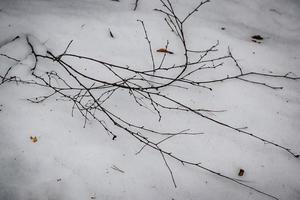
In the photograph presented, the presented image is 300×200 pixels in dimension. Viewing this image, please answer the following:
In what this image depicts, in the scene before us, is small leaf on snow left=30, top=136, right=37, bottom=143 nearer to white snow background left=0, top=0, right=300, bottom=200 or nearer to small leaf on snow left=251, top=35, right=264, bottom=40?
white snow background left=0, top=0, right=300, bottom=200

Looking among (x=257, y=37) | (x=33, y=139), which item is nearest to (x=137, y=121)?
(x=33, y=139)

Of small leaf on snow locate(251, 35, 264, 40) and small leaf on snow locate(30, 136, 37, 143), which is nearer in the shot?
small leaf on snow locate(30, 136, 37, 143)

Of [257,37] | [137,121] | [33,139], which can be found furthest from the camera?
[257,37]

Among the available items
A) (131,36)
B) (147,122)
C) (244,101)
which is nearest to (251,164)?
(244,101)

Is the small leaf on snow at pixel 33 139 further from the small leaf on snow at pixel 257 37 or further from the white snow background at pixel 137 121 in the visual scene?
the small leaf on snow at pixel 257 37

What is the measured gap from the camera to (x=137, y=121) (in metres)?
1.74

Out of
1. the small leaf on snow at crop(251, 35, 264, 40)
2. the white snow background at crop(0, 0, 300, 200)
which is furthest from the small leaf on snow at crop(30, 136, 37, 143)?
the small leaf on snow at crop(251, 35, 264, 40)

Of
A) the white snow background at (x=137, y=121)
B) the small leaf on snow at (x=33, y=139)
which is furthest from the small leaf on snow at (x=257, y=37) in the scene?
the small leaf on snow at (x=33, y=139)

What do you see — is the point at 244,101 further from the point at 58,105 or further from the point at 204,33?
the point at 58,105

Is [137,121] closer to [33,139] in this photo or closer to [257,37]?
[33,139]

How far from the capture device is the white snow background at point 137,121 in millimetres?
1551

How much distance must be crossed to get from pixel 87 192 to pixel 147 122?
0.57 metres

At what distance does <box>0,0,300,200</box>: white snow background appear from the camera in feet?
5.09

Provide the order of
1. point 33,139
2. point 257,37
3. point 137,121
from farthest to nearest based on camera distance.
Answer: point 257,37, point 137,121, point 33,139
